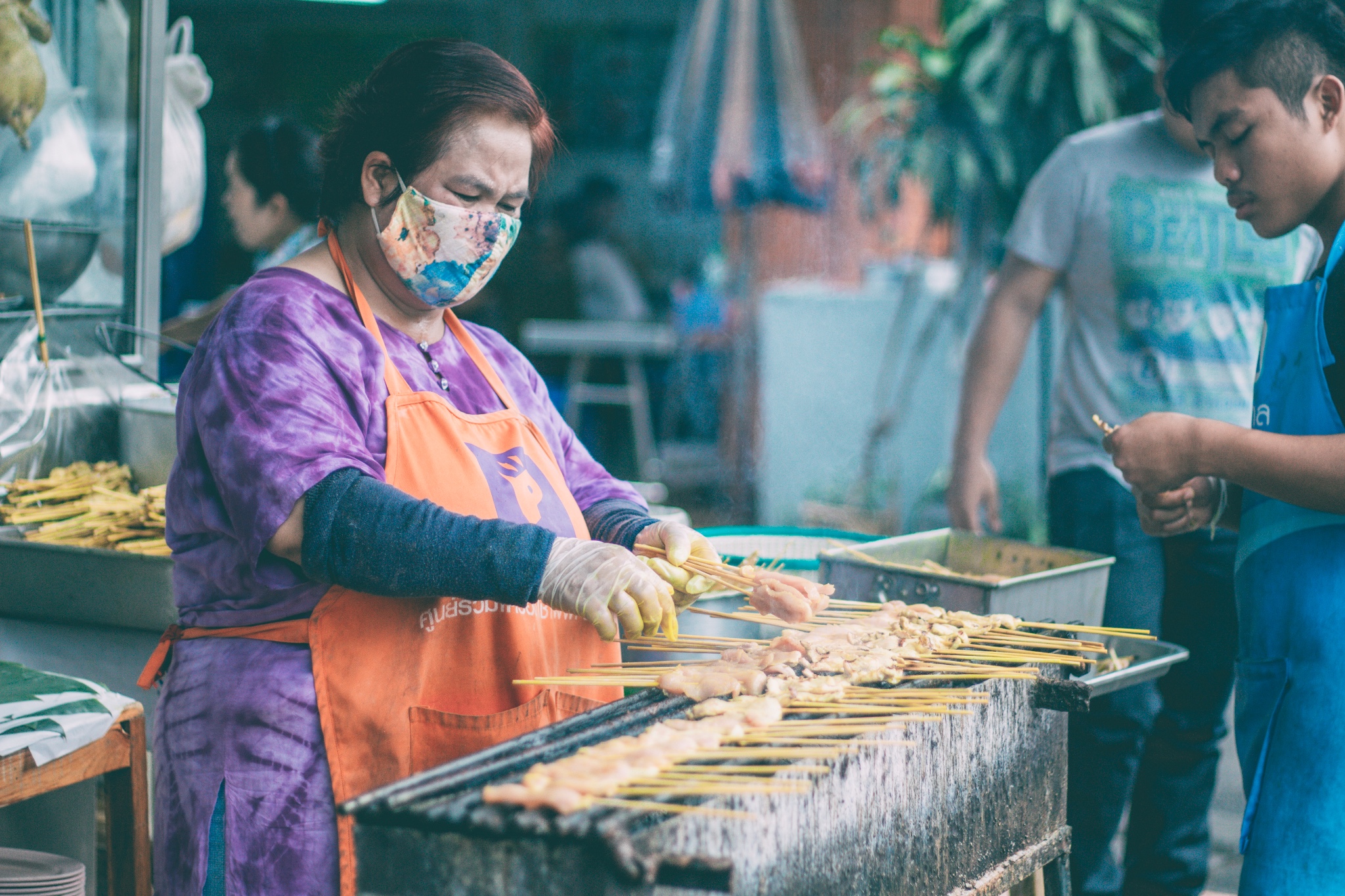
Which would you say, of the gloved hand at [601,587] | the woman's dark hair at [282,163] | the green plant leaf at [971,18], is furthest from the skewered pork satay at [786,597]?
the green plant leaf at [971,18]

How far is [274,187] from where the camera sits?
458 centimetres

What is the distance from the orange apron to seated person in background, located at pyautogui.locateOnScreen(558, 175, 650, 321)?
7.08 meters

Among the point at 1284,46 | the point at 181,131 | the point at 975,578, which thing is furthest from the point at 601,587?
the point at 181,131

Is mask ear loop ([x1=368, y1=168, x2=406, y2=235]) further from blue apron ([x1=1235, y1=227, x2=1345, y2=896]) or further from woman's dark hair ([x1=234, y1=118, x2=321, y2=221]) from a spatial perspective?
woman's dark hair ([x1=234, y1=118, x2=321, y2=221])

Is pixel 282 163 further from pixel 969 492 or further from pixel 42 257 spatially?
pixel 969 492

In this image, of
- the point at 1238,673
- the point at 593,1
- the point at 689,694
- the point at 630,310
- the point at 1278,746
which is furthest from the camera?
the point at 593,1

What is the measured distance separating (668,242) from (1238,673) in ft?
33.2

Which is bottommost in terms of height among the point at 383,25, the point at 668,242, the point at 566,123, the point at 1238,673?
the point at 1238,673

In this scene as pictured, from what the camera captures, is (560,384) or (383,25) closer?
(560,384)

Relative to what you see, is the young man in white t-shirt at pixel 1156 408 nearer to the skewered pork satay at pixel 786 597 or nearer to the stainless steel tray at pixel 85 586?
the skewered pork satay at pixel 786 597

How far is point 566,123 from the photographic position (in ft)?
37.9

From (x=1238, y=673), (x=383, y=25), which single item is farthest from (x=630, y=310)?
(x=1238, y=673)

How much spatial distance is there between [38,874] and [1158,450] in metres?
2.39

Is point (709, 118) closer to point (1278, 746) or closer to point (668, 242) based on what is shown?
point (668, 242)
